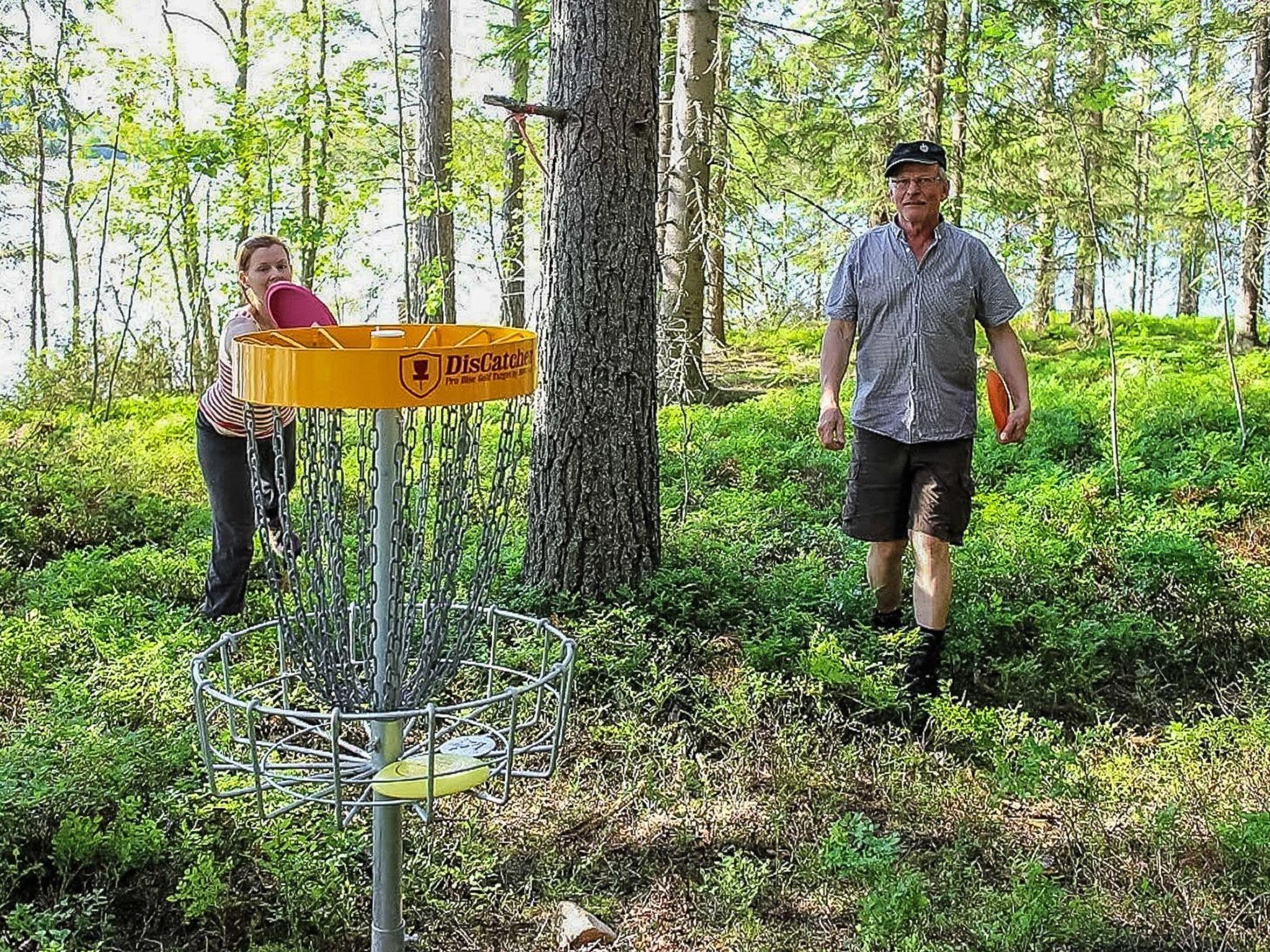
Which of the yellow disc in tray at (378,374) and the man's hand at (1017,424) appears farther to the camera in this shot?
the man's hand at (1017,424)

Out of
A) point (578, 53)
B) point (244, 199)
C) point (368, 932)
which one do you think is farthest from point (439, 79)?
point (368, 932)

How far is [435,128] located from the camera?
36.6ft

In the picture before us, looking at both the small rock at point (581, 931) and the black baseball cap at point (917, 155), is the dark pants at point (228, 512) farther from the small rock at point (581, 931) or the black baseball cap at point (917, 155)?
the black baseball cap at point (917, 155)

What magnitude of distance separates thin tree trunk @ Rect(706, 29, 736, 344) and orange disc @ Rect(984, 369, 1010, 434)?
3.68 metres

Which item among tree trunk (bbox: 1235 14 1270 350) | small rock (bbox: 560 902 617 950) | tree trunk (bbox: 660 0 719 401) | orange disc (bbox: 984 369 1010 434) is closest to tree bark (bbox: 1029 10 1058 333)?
tree trunk (bbox: 1235 14 1270 350)

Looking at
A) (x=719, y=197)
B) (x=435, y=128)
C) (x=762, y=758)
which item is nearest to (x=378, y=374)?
(x=762, y=758)

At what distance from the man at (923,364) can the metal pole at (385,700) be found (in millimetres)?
2626

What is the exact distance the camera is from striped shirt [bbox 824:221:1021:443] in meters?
4.54

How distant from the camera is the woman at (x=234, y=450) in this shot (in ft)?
14.6

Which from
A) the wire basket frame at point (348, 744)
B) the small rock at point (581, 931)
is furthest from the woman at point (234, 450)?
the small rock at point (581, 931)

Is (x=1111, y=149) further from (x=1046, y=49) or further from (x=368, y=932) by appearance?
(x=368, y=932)

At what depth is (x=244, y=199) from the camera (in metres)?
10.1

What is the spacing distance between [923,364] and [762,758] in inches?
65.8

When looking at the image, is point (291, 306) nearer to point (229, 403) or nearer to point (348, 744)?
point (348, 744)
